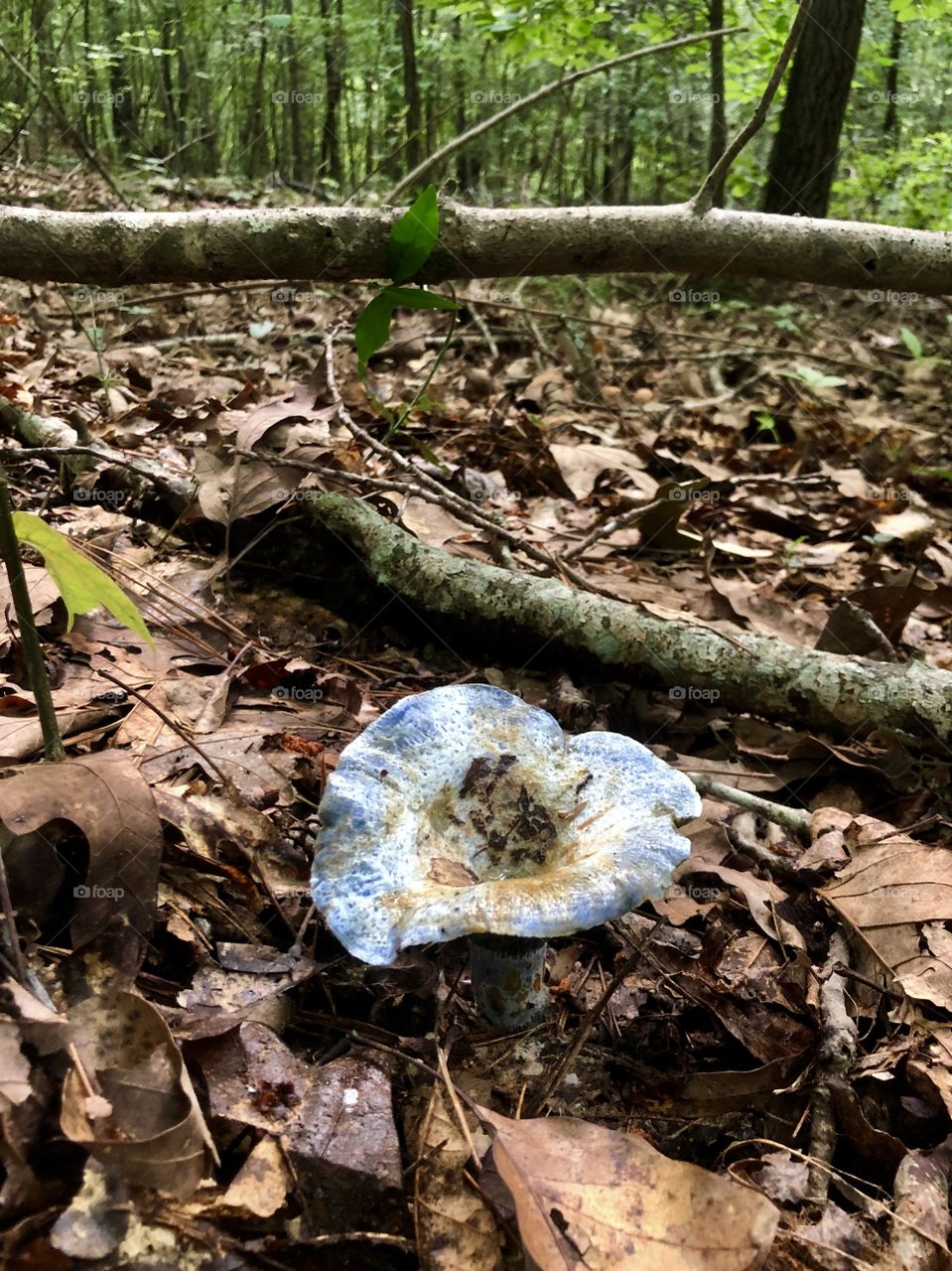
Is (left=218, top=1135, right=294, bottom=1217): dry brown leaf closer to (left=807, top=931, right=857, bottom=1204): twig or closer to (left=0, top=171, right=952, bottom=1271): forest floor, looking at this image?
(left=0, top=171, right=952, bottom=1271): forest floor

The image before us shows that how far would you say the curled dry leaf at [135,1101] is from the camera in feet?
3.86

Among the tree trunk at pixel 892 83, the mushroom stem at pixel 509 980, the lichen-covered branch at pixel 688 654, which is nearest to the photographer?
the mushroom stem at pixel 509 980

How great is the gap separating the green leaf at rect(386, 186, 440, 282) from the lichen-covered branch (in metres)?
1.08

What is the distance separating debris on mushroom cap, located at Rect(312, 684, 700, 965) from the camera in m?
1.44

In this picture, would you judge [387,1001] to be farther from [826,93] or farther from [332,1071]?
[826,93]

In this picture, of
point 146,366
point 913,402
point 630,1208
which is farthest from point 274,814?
point 913,402

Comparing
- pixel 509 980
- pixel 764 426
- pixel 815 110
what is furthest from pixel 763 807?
pixel 815 110

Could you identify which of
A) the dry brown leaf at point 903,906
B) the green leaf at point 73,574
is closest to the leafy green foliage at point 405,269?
the green leaf at point 73,574

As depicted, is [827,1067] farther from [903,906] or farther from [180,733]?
[180,733]

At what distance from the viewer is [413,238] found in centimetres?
315

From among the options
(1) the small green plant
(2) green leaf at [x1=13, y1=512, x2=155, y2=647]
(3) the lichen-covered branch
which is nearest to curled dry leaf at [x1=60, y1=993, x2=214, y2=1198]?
(2) green leaf at [x1=13, y1=512, x2=155, y2=647]

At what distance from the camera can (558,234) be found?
352 centimetres

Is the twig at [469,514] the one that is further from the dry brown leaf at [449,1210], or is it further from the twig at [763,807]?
the dry brown leaf at [449,1210]

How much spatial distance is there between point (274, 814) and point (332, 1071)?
635 mm
